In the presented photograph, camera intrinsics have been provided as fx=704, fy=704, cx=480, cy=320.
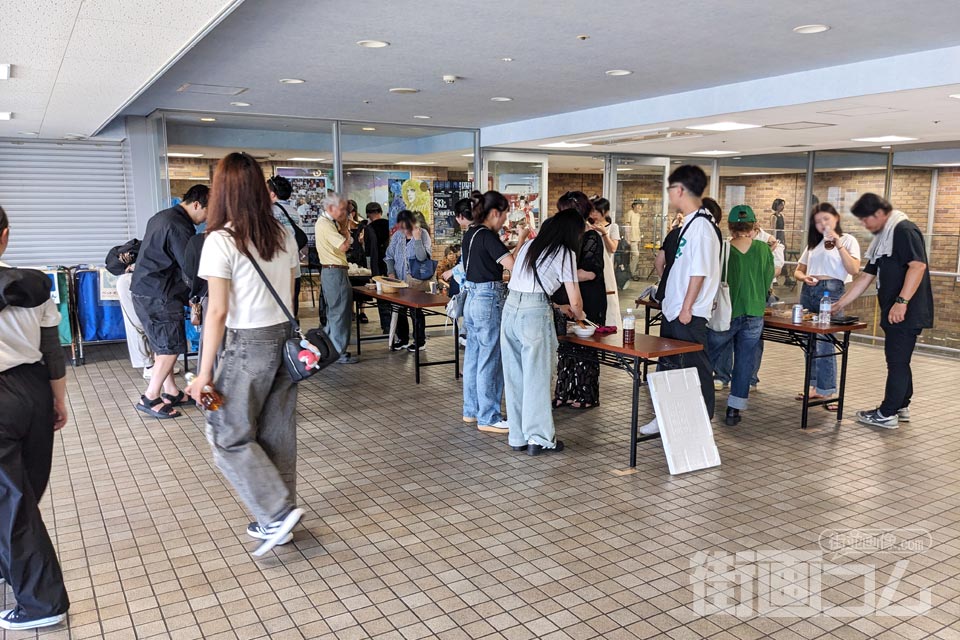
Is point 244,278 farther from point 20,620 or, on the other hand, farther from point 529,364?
point 529,364

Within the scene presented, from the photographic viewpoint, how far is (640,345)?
4363mm

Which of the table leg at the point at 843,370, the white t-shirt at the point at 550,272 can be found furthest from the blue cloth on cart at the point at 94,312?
the table leg at the point at 843,370

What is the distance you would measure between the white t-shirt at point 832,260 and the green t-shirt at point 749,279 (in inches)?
41.4

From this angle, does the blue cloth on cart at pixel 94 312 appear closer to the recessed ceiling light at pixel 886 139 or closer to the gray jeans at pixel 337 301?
the gray jeans at pixel 337 301

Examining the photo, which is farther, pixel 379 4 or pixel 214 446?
pixel 379 4

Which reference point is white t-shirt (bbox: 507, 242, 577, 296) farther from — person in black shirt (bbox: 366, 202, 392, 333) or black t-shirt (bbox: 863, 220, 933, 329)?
person in black shirt (bbox: 366, 202, 392, 333)

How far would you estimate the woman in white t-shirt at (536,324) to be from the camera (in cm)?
435

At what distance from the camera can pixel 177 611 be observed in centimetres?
287

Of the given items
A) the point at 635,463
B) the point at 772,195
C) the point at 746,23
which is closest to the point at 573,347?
the point at 635,463

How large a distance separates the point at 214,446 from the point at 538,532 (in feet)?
5.32

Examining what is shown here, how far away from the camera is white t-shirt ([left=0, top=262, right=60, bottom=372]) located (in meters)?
2.52

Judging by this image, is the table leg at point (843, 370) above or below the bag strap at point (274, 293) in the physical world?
below

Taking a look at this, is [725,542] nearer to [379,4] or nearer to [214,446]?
[214,446]

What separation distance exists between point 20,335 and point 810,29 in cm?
441
